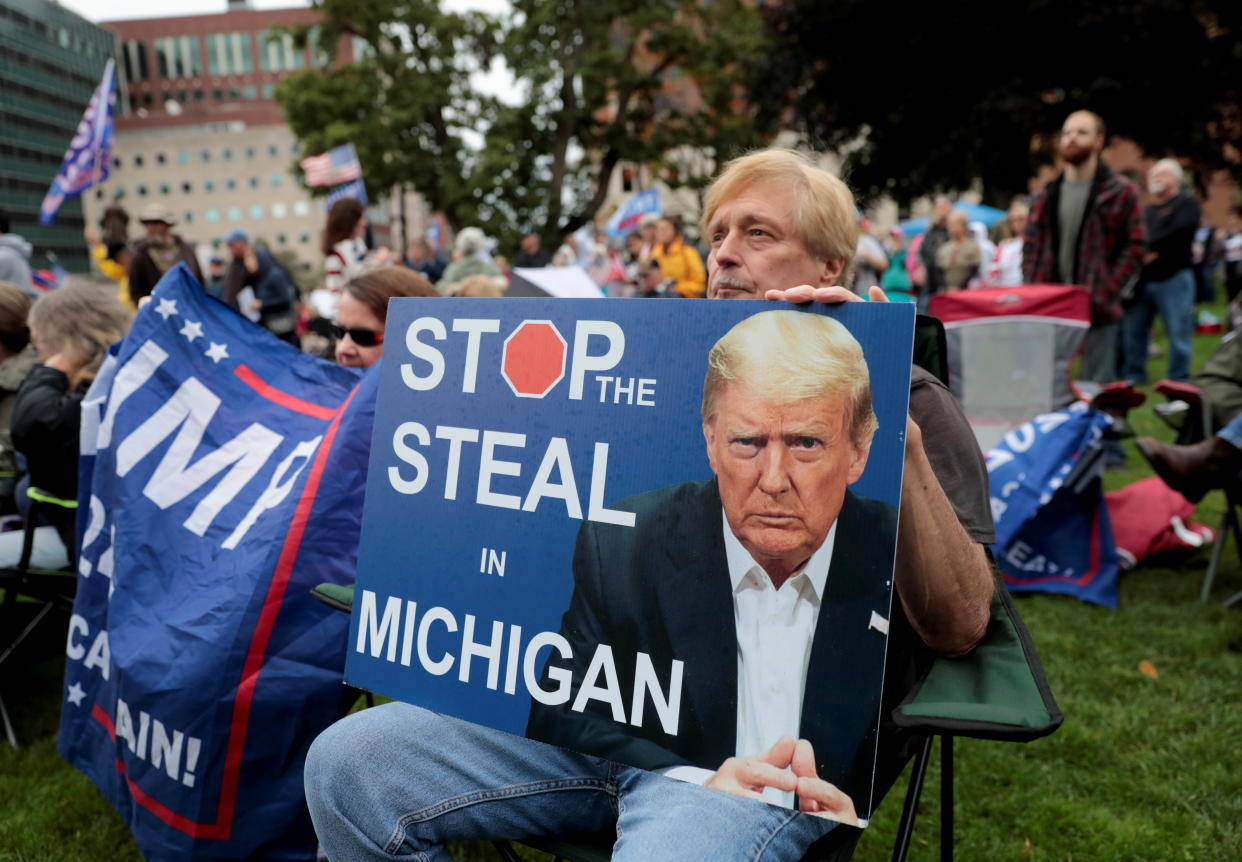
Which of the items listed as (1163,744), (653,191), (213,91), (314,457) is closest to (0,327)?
(314,457)

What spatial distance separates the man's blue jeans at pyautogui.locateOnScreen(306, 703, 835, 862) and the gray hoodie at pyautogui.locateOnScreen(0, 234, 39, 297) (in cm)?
613

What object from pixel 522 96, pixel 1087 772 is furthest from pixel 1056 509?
pixel 522 96

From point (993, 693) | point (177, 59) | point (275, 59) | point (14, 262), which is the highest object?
point (275, 59)

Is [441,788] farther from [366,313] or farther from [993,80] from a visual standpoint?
[993,80]

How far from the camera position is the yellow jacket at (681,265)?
30.7 ft

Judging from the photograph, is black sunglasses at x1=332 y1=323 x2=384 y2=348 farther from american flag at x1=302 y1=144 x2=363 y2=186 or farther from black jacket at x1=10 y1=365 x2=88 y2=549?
american flag at x1=302 y1=144 x2=363 y2=186

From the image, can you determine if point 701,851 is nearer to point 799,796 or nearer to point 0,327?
point 799,796

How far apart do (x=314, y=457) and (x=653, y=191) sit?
12.6 m

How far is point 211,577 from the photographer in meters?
2.22

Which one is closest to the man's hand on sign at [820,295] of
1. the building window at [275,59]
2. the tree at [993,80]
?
the tree at [993,80]

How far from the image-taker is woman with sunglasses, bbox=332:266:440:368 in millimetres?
3002

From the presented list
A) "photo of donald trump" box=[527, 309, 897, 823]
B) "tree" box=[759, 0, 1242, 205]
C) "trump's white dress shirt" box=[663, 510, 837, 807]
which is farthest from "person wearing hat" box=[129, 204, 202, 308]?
"tree" box=[759, 0, 1242, 205]

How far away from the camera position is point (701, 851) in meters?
1.35

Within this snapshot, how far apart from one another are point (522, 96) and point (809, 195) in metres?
26.2
